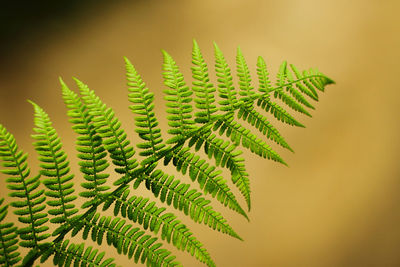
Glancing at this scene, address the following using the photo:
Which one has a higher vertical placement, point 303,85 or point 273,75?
point 273,75

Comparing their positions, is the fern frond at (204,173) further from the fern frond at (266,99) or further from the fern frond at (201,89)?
the fern frond at (266,99)

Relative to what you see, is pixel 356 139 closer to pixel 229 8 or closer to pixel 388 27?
pixel 388 27

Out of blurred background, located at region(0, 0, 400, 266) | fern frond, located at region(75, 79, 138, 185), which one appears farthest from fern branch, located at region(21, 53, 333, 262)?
blurred background, located at region(0, 0, 400, 266)

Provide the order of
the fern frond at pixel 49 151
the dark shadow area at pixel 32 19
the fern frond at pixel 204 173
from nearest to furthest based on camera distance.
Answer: the fern frond at pixel 49 151 → the fern frond at pixel 204 173 → the dark shadow area at pixel 32 19

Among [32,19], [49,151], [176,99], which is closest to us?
[49,151]

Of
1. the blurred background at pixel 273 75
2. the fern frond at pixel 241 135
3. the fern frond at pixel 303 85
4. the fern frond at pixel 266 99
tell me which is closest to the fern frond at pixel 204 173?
the fern frond at pixel 241 135

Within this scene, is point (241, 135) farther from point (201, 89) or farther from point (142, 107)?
point (142, 107)

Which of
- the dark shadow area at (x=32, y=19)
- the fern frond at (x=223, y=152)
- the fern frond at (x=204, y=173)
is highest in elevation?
the dark shadow area at (x=32, y=19)

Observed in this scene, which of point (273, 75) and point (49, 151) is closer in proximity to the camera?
point (49, 151)

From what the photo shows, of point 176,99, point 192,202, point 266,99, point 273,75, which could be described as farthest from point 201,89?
point 273,75

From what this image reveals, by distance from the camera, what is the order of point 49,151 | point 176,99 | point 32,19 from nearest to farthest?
point 49,151
point 176,99
point 32,19
